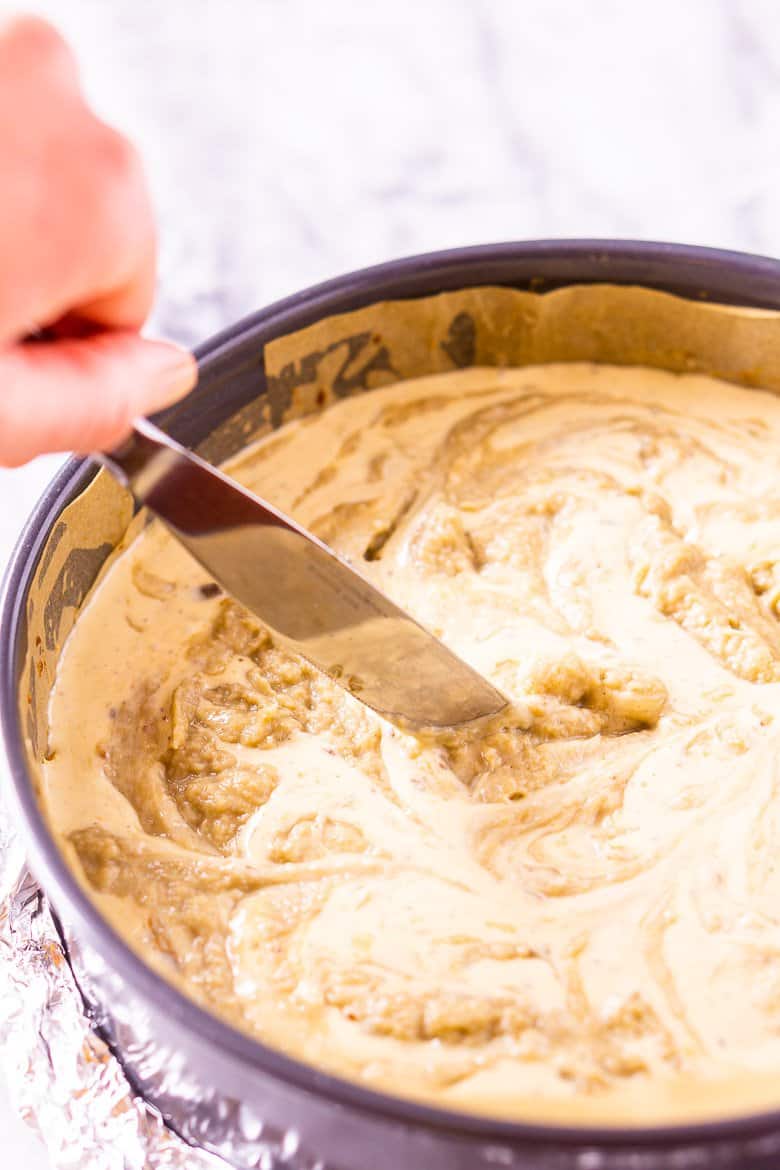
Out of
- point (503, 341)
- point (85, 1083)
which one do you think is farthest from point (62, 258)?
point (503, 341)

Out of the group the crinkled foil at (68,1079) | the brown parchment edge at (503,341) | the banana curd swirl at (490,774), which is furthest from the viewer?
the brown parchment edge at (503,341)

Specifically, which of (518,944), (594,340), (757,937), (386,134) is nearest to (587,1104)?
(518,944)

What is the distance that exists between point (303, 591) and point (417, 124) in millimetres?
1795

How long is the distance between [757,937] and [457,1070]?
415 mm

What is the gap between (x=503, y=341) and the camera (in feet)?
7.95

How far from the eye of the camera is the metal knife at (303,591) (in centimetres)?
153

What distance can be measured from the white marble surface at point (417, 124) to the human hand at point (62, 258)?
54.3 inches

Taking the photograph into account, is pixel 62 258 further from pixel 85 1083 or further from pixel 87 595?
pixel 85 1083

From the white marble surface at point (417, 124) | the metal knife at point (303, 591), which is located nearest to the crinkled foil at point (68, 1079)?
the metal knife at point (303, 591)

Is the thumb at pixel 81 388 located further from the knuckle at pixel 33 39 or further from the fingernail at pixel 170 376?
the knuckle at pixel 33 39

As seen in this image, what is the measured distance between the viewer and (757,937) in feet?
5.24

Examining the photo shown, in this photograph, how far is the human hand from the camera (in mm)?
1229

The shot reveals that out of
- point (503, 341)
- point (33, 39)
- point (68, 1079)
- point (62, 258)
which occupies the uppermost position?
point (33, 39)

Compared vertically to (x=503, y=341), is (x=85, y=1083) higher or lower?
lower
